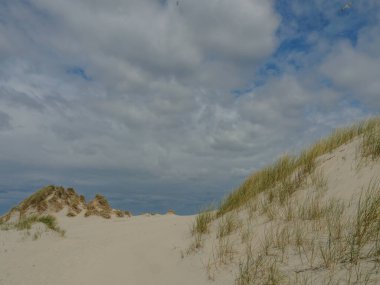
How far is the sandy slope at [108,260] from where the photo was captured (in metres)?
5.58

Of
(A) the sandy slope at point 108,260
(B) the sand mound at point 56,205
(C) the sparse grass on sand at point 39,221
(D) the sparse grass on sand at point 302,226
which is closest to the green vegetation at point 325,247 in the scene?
(D) the sparse grass on sand at point 302,226

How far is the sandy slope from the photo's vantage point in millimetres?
5582

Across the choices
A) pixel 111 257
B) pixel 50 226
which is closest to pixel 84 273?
pixel 111 257

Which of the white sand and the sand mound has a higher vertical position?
the sand mound

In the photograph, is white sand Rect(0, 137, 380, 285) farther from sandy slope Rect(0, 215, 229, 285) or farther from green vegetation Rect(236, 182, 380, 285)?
green vegetation Rect(236, 182, 380, 285)

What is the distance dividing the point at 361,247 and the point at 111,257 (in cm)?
423

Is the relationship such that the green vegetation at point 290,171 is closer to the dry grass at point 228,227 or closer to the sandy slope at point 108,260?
the dry grass at point 228,227

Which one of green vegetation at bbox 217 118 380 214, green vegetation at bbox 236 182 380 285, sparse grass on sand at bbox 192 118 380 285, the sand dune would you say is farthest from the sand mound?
green vegetation at bbox 236 182 380 285

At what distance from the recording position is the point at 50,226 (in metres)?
10.2

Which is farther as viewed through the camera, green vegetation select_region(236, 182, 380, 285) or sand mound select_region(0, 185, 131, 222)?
sand mound select_region(0, 185, 131, 222)

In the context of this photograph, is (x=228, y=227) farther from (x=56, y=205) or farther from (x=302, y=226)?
(x=56, y=205)

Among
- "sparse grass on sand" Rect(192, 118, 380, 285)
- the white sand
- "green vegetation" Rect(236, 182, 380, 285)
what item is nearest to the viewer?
"green vegetation" Rect(236, 182, 380, 285)

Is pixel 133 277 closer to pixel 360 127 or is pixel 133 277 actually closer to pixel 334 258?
pixel 334 258

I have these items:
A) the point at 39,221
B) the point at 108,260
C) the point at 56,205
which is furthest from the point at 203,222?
the point at 56,205
